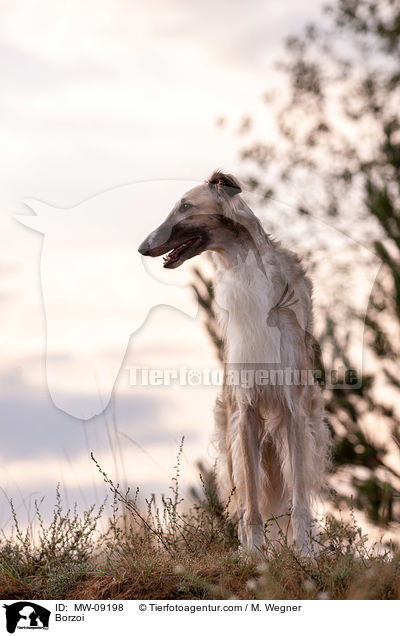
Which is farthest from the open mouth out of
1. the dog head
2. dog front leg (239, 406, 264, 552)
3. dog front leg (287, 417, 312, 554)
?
dog front leg (287, 417, 312, 554)

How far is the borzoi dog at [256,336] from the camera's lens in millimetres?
5719

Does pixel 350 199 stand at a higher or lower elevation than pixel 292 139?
lower

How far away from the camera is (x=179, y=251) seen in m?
5.70

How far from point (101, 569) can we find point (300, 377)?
2166 mm

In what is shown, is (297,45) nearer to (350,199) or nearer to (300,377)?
(350,199)

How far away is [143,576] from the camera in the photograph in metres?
5.37

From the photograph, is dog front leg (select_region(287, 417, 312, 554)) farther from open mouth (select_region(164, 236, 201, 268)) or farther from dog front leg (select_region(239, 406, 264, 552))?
open mouth (select_region(164, 236, 201, 268))

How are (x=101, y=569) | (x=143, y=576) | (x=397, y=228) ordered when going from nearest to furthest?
1. (x=143, y=576)
2. (x=101, y=569)
3. (x=397, y=228)

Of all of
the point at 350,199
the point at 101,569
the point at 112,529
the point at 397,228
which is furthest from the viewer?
the point at 350,199

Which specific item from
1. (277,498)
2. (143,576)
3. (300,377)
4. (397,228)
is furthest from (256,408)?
(397,228)

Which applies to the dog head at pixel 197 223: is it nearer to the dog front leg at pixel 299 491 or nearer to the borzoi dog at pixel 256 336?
the borzoi dog at pixel 256 336
